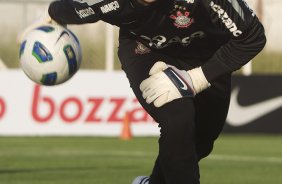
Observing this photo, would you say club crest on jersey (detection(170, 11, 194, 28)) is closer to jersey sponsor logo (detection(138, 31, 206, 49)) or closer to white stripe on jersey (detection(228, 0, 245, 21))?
jersey sponsor logo (detection(138, 31, 206, 49))

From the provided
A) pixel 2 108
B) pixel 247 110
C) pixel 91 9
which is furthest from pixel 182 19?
pixel 247 110

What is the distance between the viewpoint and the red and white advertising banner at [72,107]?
1927cm

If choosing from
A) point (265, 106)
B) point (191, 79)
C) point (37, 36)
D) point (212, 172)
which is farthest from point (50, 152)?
point (191, 79)

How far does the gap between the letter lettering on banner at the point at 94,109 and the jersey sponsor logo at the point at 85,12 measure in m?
12.5

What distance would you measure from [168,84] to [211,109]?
1.18m

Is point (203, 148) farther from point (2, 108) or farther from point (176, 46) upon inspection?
point (2, 108)

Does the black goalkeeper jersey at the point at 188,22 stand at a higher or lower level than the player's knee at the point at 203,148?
higher

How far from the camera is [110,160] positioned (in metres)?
14.1

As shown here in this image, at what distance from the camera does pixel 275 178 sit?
11648 millimetres

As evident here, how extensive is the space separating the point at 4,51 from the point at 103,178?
11122 millimetres

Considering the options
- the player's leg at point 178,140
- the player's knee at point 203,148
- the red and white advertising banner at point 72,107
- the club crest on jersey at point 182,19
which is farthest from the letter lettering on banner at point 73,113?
the club crest on jersey at point 182,19

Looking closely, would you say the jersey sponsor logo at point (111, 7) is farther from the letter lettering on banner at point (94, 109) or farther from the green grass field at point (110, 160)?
the letter lettering on banner at point (94, 109)

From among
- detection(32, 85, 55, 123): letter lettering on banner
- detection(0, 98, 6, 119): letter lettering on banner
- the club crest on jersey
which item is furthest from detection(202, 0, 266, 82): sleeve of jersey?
detection(0, 98, 6, 119): letter lettering on banner

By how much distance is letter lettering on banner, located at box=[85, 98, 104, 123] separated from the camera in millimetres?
19500
